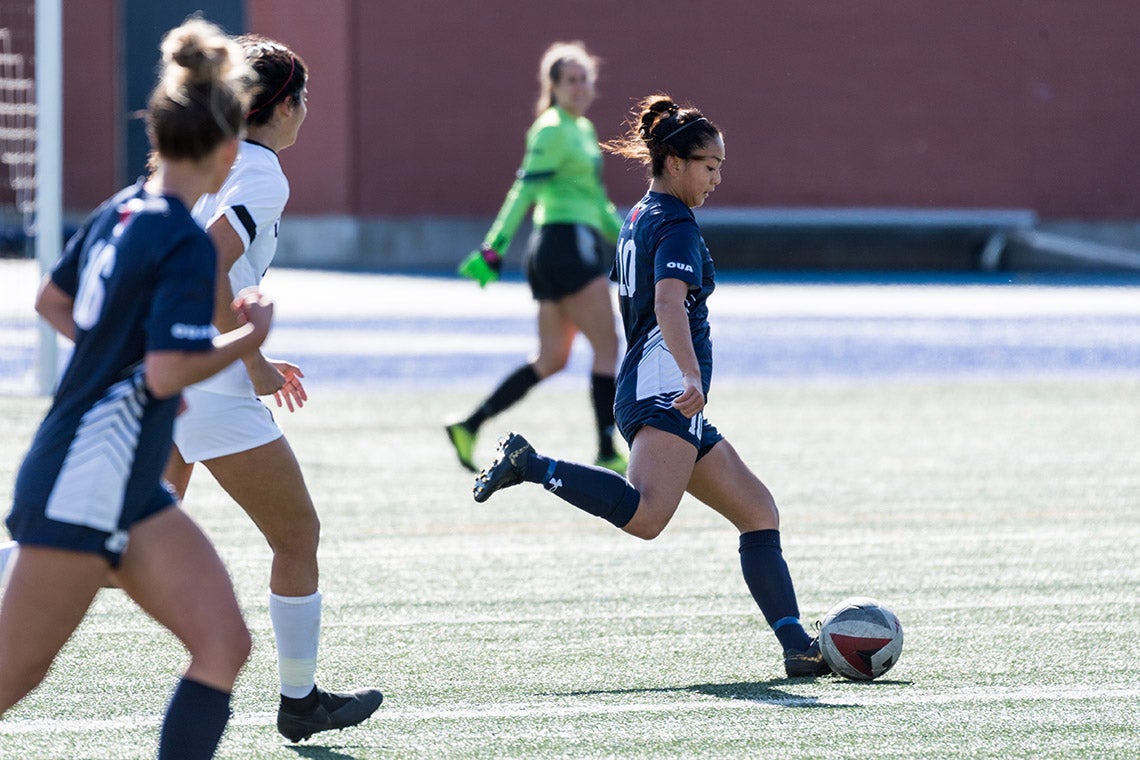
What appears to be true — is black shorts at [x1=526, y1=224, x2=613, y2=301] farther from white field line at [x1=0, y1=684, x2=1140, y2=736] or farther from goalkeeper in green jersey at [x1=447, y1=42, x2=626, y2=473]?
white field line at [x1=0, y1=684, x2=1140, y2=736]

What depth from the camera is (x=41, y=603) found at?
340 centimetres

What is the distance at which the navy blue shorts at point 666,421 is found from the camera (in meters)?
5.29

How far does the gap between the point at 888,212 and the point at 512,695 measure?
24183 millimetres

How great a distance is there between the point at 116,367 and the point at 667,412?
7.32 ft

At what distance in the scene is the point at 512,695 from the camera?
200 inches

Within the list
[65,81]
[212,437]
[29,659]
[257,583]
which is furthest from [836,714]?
[65,81]

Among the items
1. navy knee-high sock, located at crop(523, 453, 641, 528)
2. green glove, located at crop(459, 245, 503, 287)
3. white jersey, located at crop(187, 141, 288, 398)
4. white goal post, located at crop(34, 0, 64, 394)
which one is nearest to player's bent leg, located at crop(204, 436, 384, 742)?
white jersey, located at crop(187, 141, 288, 398)

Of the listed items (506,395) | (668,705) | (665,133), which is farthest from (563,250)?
(668,705)

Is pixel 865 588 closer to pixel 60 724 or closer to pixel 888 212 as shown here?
pixel 60 724

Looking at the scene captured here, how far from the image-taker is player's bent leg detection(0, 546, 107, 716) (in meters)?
3.39

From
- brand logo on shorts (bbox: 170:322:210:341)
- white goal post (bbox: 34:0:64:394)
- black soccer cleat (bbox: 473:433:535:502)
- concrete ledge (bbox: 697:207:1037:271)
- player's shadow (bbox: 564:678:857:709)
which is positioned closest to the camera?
brand logo on shorts (bbox: 170:322:210:341)

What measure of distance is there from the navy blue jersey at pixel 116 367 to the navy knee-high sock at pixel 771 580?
2464mm

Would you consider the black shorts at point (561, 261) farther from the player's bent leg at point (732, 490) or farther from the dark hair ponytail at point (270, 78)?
the dark hair ponytail at point (270, 78)

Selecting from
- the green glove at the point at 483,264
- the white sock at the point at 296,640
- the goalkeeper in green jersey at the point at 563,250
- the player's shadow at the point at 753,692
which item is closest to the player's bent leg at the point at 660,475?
the player's shadow at the point at 753,692
